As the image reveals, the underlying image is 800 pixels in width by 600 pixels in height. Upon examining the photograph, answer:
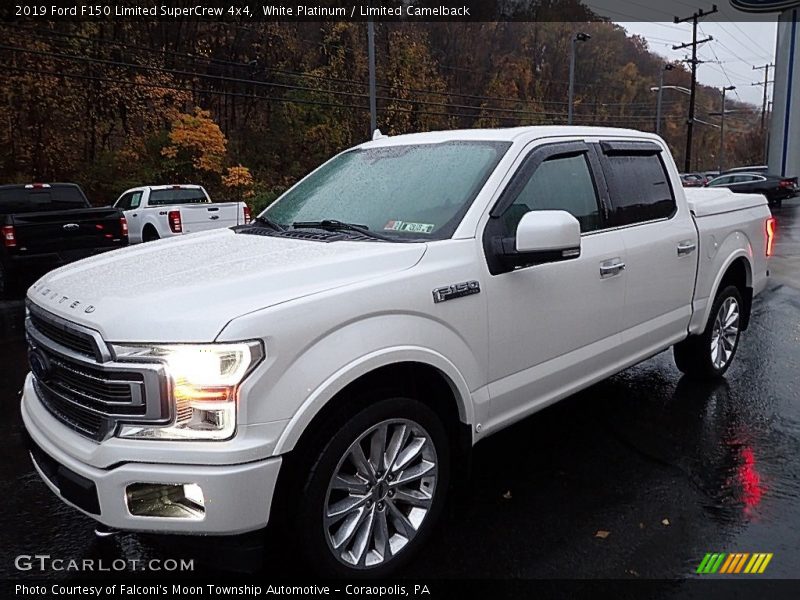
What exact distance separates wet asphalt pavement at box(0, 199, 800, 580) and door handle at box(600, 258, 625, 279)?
1.14 m

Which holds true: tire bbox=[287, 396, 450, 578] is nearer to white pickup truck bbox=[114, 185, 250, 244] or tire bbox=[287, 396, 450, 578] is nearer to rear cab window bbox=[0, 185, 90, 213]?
white pickup truck bbox=[114, 185, 250, 244]

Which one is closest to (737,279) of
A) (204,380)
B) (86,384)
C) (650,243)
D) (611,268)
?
(650,243)

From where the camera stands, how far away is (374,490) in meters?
2.80

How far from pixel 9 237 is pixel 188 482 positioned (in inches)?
372

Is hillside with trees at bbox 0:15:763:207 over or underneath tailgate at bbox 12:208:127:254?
over

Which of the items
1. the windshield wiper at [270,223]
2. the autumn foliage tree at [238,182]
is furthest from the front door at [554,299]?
the autumn foliage tree at [238,182]

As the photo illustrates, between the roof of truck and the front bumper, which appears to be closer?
the front bumper

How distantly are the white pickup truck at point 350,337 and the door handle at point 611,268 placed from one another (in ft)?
0.06

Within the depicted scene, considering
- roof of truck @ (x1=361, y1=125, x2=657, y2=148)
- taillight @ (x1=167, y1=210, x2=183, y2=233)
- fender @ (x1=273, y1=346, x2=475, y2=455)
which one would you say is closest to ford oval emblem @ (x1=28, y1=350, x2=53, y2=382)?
fender @ (x1=273, y1=346, x2=475, y2=455)

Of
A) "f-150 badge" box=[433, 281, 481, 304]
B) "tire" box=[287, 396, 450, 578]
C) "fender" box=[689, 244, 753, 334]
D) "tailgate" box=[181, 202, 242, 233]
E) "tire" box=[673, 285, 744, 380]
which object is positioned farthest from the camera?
"tailgate" box=[181, 202, 242, 233]

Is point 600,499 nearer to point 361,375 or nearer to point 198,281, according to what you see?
point 361,375

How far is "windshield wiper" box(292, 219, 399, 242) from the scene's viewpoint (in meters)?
3.26

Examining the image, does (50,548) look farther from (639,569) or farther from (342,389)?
(639,569)

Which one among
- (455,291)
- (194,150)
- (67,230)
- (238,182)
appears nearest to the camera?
(455,291)
